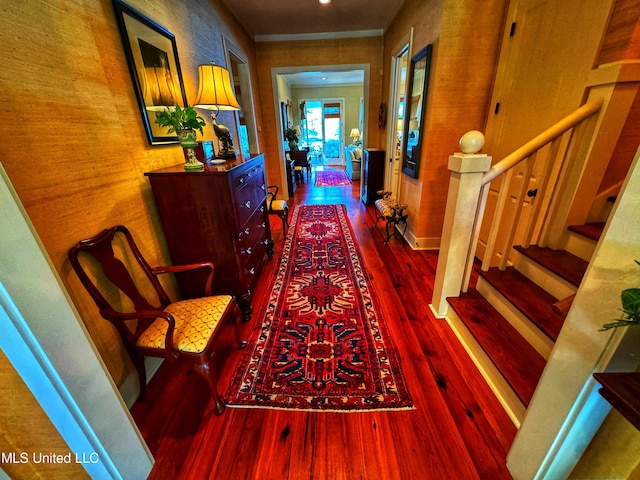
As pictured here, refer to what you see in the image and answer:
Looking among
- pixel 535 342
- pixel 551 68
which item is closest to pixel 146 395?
pixel 535 342

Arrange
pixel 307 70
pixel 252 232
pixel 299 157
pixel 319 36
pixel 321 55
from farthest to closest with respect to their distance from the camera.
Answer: pixel 299 157 < pixel 307 70 < pixel 321 55 < pixel 319 36 < pixel 252 232

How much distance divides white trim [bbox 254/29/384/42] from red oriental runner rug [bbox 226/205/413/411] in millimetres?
3876

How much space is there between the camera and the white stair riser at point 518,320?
133 cm

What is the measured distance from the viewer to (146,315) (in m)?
1.15

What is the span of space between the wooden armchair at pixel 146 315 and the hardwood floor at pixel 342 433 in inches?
6.2

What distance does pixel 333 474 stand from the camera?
108 cm

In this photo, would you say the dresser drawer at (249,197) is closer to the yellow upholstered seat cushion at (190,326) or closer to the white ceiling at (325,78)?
the yellow upholstered seat cushion at (190,326)

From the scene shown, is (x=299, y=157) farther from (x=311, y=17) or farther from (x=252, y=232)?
(x=252, y=232)

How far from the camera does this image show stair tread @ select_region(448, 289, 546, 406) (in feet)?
4.09

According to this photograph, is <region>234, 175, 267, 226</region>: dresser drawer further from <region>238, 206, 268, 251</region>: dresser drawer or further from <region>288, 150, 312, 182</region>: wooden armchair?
<region>288, 150, 312, 182</region>: wooden armchair

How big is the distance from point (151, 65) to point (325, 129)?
9.02 m

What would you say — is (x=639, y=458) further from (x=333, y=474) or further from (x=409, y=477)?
(x=333, y=474)

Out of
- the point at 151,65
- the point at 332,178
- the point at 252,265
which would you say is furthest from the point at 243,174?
the point at 332,178

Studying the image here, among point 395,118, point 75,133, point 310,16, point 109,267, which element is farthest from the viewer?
point 395,118
